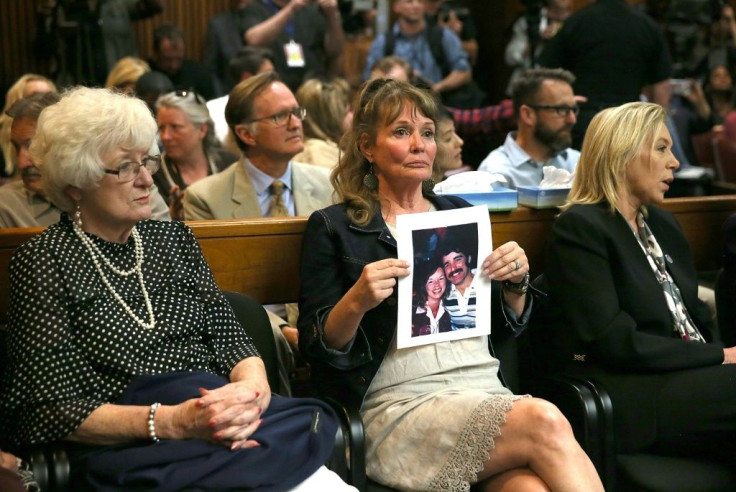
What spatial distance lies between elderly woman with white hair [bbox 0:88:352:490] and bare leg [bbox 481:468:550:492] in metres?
0.43

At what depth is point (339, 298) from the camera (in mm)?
2658

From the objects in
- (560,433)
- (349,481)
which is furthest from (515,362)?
(349,481)

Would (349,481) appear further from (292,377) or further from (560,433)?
(292,377)

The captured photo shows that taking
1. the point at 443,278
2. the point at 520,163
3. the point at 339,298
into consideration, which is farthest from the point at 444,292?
the point at 520,163

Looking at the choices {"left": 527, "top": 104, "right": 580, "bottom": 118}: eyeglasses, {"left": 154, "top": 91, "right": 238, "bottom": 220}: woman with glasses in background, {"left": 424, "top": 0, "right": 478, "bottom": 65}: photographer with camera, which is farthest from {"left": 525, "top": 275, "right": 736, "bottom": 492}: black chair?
{"left": 424, "top": 0, "right": 478, "bottom": 65}: photographer with camera

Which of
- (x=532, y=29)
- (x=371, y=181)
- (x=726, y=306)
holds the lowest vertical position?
(x=726, y=306)

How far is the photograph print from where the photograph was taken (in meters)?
2.52

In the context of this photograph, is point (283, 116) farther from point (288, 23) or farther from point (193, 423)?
point (288, 23)

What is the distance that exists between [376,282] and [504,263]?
37 centimetres

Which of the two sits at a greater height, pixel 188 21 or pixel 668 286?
pixel 188 21

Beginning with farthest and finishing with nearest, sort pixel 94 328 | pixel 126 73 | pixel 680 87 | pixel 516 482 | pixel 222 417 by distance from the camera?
1. pixel 680 87
2. pixel 126 73
3. pixel 516 482
4. pixel 94 328
5. pixel 222 417

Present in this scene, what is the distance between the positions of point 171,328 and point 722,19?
668 centimetres

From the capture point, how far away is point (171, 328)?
244 centimetres

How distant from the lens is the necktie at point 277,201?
366 centimetres
